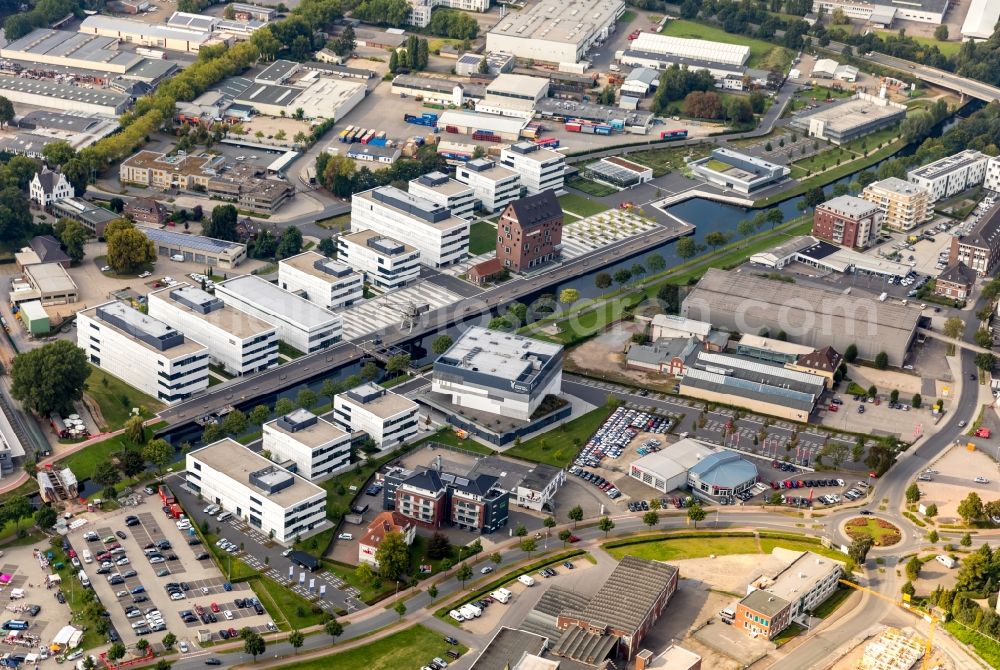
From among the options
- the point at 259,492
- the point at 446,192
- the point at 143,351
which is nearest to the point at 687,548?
the point at 259,492

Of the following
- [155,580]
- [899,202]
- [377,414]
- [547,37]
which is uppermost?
[547,37]

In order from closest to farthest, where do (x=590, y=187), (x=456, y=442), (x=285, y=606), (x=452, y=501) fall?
(x=285, y=606), (x=452, y=501), (x=456, y=442), (x=590, y=187)

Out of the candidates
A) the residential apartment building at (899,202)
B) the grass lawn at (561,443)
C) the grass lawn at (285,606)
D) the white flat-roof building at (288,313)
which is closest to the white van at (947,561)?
the grass lawn at (561,443)

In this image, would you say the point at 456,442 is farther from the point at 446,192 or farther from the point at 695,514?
the point at 446,192

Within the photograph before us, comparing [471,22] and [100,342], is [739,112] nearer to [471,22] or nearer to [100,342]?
[471,22]

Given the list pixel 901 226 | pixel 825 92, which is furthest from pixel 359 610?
pixel 825 92

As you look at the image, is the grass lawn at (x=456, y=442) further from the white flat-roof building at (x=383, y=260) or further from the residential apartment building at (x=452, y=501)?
the white flat-roof building at (x=383, y=260)
